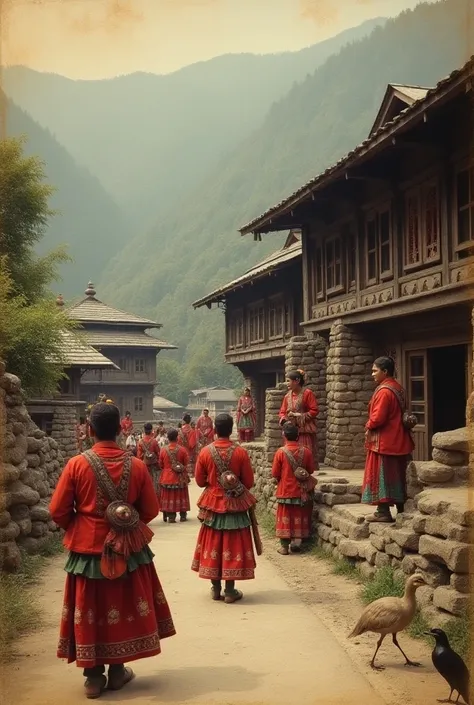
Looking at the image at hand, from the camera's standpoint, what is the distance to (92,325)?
4075cm

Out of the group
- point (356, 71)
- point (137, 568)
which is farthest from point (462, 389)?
point (356, 71)

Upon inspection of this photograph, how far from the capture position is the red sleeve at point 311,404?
11.3m

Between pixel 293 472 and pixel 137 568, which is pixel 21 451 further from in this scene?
pixel 137 568

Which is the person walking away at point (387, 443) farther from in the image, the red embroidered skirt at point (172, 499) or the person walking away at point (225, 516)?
the red embroidered skirt at point (172, 499)

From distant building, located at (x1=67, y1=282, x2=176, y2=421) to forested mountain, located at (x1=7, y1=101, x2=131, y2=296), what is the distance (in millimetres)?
25011

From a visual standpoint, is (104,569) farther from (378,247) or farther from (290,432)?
(378,247)

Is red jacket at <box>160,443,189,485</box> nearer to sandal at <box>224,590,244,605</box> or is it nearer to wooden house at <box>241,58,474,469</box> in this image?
wooden house at <box>241,58,474,469</box>

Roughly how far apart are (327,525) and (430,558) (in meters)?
3.80

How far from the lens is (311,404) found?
→ 37.3ft

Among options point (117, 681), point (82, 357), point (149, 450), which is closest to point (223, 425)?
point (117, 681)

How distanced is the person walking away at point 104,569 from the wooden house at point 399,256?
20.3 ft

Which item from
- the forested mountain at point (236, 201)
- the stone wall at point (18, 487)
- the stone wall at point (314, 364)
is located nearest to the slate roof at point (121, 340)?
the stone wall at point (314, 364)

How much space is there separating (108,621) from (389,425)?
13.9ft

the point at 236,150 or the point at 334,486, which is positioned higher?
the point at 236,150
